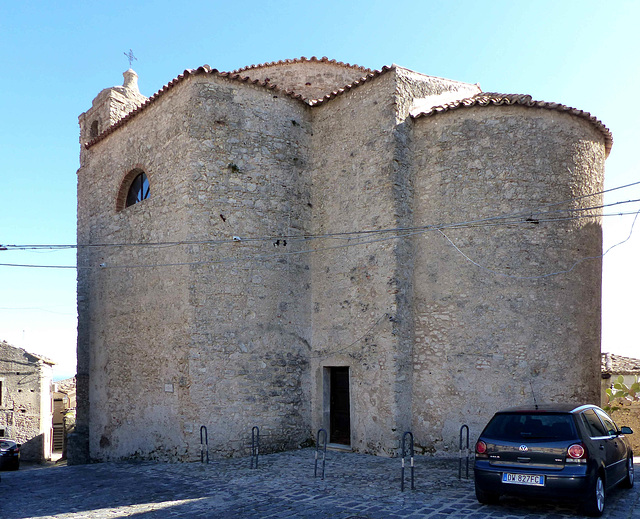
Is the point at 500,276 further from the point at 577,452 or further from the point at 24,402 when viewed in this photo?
the point at 24,402

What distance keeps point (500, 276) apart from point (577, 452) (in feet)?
16.7

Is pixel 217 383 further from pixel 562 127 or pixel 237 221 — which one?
pixel 562 127

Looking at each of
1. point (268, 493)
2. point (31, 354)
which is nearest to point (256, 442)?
point (268, 493)

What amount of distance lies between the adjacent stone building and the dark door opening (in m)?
19.0

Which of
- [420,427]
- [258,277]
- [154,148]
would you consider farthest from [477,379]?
[154,148]

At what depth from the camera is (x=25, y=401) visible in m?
25.9

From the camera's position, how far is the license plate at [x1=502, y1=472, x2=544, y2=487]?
21.1 feet

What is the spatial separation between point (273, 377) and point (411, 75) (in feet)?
23.4

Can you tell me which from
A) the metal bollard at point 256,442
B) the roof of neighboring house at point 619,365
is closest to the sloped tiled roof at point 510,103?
the metal bollard at point 256,442

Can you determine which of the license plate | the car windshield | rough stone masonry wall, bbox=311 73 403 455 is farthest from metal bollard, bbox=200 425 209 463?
the license plate

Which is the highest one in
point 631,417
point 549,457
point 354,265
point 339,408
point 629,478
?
point 354,265

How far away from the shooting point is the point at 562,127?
11.5 metres

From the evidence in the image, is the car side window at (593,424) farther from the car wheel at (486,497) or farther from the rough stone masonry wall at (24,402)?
the rough stone masonry wall at (24,402)

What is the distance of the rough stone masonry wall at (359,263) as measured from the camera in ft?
37.0
